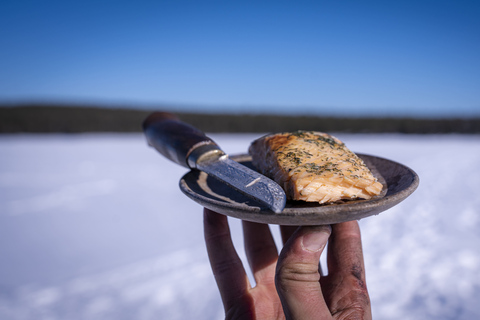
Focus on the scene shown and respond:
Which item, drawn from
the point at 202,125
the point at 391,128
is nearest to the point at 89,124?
the point at 202,125

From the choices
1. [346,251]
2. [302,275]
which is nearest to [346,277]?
[346,251]

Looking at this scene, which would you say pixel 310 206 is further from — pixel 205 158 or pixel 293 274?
pixel 205 158

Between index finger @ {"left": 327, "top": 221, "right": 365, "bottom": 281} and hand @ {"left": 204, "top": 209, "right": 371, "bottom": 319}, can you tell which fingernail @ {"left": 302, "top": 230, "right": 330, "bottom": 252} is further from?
index finger @ {"left": 327, "top": 221, "right": 365, "bottom": 281}

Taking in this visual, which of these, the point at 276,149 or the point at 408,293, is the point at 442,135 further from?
the point at 276,149

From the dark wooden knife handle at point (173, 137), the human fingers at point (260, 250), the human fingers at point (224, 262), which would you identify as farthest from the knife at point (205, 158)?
the human fingers at point (260, 250)

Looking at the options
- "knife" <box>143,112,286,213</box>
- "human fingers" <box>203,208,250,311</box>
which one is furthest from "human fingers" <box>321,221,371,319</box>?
"knife" <box>143,112,286,213</box>
